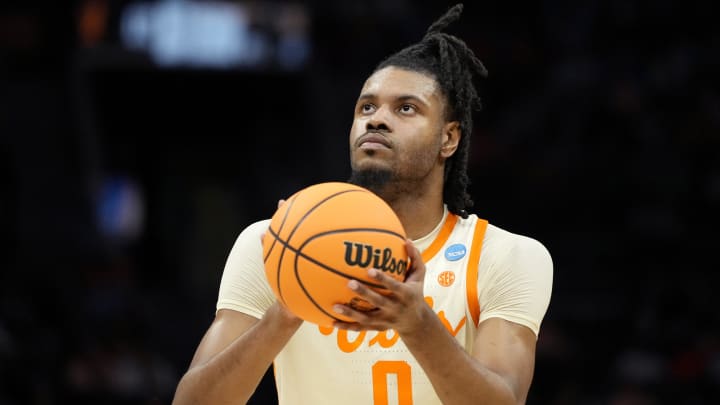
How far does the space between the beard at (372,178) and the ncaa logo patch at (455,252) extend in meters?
0.44

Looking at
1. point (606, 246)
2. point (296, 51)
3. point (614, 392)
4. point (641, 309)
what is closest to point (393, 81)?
point (614, 392)

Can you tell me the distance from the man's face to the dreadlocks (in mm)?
86

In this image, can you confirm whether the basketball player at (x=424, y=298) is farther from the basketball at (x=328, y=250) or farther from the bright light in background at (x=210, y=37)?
the bright light in background at (x=210, y=37)

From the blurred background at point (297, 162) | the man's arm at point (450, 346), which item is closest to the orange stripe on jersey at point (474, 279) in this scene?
the man's arm at point (450, 346)

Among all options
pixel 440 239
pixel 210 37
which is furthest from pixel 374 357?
pixel 210 37

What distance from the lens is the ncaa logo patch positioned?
15.0 feet

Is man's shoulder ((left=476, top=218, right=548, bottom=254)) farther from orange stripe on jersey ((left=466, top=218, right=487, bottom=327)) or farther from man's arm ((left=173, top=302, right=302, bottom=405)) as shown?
man's arm ((left=173, top=302, right=302, bottom=405))

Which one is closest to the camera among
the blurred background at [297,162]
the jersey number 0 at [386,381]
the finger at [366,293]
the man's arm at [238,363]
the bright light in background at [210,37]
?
the finger at [366,293]

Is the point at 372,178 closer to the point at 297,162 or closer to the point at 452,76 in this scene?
the point at 452,76

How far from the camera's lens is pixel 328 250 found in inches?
135

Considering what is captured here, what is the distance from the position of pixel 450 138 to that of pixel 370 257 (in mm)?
1653

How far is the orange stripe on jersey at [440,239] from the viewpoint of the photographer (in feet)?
15.2

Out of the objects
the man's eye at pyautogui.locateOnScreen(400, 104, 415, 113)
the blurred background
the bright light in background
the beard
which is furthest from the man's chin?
the bright light in background

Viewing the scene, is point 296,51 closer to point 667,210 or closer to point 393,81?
point 667,210
